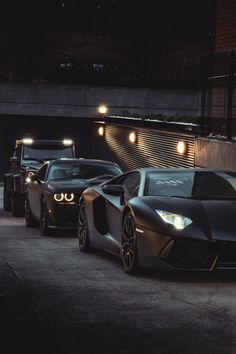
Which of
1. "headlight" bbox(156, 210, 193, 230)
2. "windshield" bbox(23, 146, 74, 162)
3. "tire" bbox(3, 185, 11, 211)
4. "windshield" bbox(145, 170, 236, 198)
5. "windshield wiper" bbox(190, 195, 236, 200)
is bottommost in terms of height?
"tire" bbox(3, 185, 11, 211)

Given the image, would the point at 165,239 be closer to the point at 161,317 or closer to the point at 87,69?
the point at 161,317

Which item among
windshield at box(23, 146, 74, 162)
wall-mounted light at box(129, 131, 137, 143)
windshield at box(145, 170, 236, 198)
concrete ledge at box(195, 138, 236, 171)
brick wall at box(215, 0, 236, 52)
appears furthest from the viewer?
wall-mounted light at box(129, 131, 137, 143)

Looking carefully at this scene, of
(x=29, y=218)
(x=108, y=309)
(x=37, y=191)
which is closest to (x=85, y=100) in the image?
(x=29, y=218)

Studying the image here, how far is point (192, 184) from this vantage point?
10680 mm

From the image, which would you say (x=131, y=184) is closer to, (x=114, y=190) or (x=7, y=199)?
(x=114, y=190)

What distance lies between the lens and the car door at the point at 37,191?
55.1 ft

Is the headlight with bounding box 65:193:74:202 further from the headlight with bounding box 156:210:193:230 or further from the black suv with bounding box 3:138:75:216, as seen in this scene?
the black suv with bounding box 3:138:75:216

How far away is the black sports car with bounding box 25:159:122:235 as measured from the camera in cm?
1547

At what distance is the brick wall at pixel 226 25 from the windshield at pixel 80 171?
6.63 m

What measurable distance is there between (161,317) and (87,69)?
4034cm

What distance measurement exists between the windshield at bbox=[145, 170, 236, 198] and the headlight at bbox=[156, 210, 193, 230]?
828mm

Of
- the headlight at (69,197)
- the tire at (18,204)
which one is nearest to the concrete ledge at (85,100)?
Result: the tire at (18,204)

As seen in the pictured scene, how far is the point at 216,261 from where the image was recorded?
9.27 m

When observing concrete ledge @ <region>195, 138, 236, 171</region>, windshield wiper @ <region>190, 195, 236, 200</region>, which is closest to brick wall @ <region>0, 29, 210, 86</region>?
concrete ledge @ <region>195, 138, 236, 171</region>
